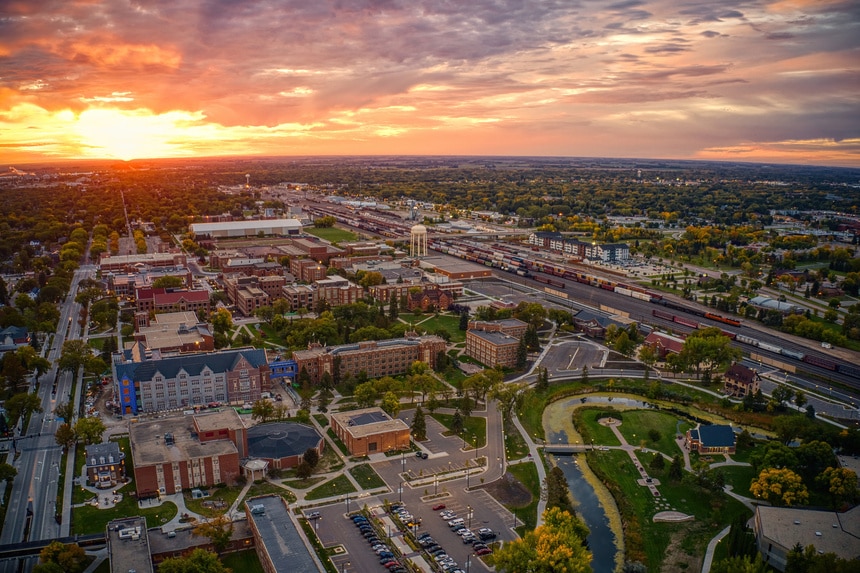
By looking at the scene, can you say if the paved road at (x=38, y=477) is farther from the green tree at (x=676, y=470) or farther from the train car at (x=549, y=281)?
the train car at (x=549, y=281)

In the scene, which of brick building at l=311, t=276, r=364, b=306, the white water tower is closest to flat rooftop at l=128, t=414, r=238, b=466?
brick building at l=311, t=276, r=364, b=306

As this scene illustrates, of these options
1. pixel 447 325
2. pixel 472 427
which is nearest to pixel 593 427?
pixel 472 427

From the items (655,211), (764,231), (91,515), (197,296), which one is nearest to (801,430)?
(91,515)

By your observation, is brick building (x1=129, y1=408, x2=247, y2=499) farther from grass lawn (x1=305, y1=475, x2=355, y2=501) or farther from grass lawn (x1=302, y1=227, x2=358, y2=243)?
grass lawn (x1=302, y1=227, x2=358, y2=243)

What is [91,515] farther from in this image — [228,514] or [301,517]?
[301,517]

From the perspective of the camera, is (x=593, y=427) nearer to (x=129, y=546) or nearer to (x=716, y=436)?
(x=716, y=436)
